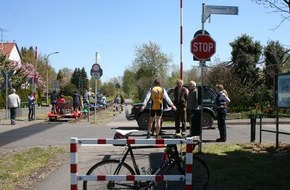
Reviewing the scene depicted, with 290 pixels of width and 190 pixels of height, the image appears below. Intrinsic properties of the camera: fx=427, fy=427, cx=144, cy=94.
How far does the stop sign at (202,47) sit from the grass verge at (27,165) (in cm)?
413

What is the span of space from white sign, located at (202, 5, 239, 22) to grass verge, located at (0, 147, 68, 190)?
4.99 meters

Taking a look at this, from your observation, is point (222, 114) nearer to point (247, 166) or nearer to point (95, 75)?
point (247, 166)

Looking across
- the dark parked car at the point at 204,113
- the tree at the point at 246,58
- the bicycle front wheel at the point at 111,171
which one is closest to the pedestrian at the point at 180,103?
the dark parked car at the point at 204,113

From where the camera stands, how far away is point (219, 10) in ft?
35.0

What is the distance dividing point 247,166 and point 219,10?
13.2 ft

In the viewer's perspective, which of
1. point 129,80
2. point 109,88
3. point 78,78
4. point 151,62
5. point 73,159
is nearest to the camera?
point 73,159

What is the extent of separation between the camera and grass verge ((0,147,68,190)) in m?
7.70

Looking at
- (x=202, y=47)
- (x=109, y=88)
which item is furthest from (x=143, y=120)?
(x=109, y=88)

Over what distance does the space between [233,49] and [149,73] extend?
24074 millimetres

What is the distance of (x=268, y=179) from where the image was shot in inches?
298

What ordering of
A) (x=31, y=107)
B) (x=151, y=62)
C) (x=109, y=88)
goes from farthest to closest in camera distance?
(x=109, y=88) < (x=151, y=62) < (x=31, y=107)

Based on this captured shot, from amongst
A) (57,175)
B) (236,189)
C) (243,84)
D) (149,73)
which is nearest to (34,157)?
(57,175)

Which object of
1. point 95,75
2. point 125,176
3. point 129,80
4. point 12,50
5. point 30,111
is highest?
point 12,50

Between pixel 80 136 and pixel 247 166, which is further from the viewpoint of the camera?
pixel 80 136
